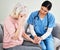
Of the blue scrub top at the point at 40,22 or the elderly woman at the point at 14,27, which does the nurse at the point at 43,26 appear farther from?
the elderly woman at the point at 14,27

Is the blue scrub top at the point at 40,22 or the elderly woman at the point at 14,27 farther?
the blue scrub top at the point at 40,22

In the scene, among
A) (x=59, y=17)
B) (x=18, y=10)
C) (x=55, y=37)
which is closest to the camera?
(x=18, y=10)

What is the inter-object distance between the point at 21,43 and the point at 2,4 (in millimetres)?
1169

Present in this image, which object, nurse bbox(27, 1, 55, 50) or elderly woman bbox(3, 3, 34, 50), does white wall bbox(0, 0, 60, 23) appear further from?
elderly woman bbox(3, 3, 34, 50)

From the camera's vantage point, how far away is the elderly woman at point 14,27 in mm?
2025

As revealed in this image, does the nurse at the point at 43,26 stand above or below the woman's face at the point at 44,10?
below

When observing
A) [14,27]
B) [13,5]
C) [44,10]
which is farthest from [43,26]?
[13,5]

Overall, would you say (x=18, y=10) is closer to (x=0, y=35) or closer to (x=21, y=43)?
(x=21, y=43)

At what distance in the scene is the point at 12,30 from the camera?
6.64 feet

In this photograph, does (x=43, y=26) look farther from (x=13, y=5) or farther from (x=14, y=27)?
(x=13, y=5)

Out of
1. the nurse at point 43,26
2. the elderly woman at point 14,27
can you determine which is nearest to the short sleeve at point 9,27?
the elderly woman at point 14,27

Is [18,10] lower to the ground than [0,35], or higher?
higher

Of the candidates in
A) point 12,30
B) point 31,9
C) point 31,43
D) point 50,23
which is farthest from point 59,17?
point 12,30

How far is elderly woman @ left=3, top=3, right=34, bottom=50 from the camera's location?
2025mm
